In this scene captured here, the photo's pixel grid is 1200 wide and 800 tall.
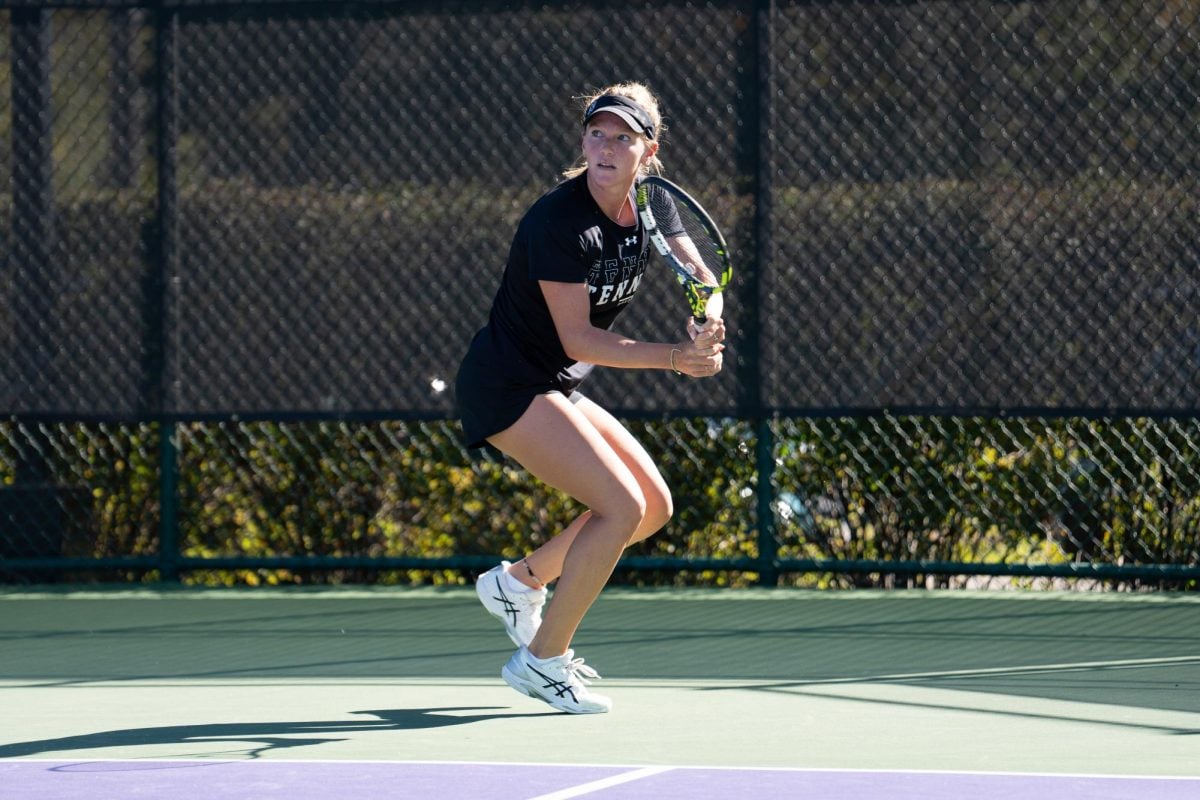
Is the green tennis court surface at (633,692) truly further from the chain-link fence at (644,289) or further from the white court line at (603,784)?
the chain-link fence at (644,289)

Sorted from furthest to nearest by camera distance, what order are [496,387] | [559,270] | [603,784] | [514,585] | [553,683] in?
[514,585]
[496,387]
[553,683]
[559,270]
[603,784]

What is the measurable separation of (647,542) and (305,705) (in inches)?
98.3

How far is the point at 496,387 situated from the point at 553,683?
747mm

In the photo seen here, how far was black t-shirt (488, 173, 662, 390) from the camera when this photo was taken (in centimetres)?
497

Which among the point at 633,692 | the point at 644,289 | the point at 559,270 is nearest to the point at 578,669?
the point at 633,692

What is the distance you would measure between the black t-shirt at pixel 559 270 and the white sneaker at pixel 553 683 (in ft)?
2.30

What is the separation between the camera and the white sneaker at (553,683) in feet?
16.6

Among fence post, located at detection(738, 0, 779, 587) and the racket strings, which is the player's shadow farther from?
fence post, located at detection(738, 0, 779, 587)

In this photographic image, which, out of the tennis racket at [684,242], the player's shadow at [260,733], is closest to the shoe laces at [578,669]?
the player's shadow at [260,733]

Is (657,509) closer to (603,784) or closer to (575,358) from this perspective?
(575,358)

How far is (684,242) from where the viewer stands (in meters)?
5.32

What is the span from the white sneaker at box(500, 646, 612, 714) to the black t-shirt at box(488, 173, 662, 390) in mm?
700

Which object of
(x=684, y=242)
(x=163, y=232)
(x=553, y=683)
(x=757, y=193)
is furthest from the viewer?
(x=163, y=232)

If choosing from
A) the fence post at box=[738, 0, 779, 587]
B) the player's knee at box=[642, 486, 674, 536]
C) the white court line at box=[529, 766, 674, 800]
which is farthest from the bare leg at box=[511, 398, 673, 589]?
the fence post at box=[738, 0, 779, 587]
